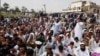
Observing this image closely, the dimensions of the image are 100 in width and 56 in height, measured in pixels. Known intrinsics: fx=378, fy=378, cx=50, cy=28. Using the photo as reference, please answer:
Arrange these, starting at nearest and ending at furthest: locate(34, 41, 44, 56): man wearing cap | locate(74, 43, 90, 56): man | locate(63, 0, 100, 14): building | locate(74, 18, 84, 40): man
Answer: locate(74, 43, 90, 56): man
locate(34, 41, 44, 56): man wearing cap
locate(74, 18, 84, 40): man
locate(63, 0, 100, 14): building

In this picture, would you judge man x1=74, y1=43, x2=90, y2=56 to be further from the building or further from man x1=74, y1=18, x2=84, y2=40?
the building

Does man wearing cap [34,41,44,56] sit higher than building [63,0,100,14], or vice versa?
man wearing cap [34,41,44,56]

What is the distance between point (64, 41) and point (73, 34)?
229 centimetres

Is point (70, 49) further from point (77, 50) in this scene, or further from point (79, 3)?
point (79, 3)

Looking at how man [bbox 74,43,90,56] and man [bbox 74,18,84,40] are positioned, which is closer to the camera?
man [bbox 74,43,90,56]

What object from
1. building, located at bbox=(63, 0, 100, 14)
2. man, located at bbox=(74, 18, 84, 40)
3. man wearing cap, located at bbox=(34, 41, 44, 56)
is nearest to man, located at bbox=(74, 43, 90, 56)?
man wearing cap, located at bbox=(34, 41, 44, 56)

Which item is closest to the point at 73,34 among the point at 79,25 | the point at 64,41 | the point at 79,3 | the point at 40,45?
the point at 79,25

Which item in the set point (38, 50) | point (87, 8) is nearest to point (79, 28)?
point (38, 50)

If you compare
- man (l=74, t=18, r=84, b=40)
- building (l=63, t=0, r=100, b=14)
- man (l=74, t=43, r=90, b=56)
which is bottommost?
building (l=63, t=0, r=100, b=14)

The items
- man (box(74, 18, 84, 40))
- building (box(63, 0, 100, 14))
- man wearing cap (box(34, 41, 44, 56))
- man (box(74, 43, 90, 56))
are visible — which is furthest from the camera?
building (box(63, 0, 100, 14))

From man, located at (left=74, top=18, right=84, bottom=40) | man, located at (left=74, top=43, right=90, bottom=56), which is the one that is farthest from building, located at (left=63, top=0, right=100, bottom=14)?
man, located at (left=74, top=43, right=90, bottom=56)

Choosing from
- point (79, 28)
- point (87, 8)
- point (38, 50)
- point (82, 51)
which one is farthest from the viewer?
point (87, 8)

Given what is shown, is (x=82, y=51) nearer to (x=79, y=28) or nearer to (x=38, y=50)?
(x=38, y=50)

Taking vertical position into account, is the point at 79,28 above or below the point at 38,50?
below
